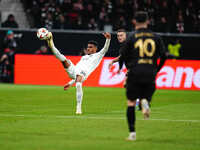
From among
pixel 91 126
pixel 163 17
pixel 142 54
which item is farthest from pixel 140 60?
pixel 163 17

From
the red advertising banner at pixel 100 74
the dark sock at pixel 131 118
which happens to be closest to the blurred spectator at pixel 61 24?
the red advertising banner at pixel 100 74

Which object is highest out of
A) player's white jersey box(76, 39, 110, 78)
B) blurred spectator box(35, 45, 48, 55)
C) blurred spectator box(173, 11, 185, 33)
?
blurred spectator box(173, 11, 185, 33)

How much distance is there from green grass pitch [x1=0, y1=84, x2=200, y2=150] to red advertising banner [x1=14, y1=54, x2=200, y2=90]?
23.7 ft

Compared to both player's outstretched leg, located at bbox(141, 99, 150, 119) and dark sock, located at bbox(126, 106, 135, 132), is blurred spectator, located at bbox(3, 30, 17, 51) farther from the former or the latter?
dark sock, located at bbox(126, 106, 135, 132)

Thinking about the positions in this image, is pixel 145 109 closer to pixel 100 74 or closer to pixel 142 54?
pixel 142 54

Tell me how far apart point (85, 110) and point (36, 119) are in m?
2.77

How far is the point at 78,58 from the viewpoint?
26.6 meters

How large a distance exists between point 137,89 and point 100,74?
16.9m

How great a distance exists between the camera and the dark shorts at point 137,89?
923cm

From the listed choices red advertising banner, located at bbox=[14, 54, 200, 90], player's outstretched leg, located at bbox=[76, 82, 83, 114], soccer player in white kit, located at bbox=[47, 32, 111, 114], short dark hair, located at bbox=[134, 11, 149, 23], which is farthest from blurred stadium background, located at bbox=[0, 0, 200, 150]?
short dark hair, located at bbox=[134, 11, 149, 23]

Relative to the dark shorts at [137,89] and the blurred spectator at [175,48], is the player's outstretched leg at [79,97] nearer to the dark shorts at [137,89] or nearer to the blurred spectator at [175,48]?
the dark shorts at [137,89]

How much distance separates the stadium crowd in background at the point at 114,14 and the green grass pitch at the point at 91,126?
11.9 meters

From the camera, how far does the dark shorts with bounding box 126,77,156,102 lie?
30.3ft

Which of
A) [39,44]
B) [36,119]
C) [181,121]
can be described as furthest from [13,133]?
[39,44]
